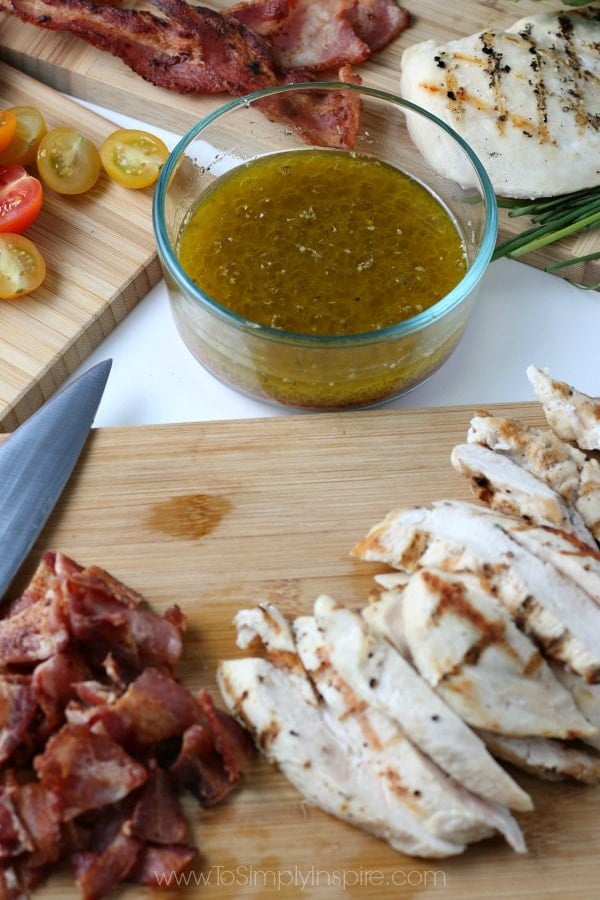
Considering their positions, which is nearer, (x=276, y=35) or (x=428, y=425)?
(x=428, y=425)

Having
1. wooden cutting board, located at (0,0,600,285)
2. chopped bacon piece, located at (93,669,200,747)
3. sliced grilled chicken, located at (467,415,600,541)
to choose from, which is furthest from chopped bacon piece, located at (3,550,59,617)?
wooden cutting board, located at (0,0,600,285)

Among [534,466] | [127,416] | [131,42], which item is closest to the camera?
[534,466]

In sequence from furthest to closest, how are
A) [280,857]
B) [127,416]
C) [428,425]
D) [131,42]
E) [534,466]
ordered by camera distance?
[131,42] → [127,416] → [428,425] → [534,466] → [280,857]

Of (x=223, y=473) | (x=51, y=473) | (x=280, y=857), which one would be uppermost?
(x=51, y=473)

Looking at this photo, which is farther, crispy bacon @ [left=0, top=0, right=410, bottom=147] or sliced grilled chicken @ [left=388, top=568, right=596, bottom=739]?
crispy bacon @ [left=0, top=0, right=410, bottom=147]

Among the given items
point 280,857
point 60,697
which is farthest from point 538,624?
point 60,697

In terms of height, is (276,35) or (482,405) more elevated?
(276,35)

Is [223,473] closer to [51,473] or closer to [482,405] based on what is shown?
[51,473]

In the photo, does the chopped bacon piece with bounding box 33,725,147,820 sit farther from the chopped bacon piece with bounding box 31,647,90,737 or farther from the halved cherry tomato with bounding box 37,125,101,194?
the halved cherry tomato with bounding box 37,125,101,194
